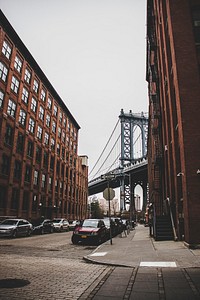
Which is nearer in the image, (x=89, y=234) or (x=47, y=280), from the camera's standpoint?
(x=47, y=280)

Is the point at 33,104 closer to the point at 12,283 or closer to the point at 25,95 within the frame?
the point at 25,95

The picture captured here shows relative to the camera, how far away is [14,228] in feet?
68.9

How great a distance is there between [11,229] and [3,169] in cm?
1019

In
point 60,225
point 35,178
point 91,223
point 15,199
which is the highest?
point 35,178

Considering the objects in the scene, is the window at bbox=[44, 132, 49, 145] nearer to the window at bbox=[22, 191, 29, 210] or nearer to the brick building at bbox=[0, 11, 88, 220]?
the brick building at bbox=[0, 11, 88, 220]

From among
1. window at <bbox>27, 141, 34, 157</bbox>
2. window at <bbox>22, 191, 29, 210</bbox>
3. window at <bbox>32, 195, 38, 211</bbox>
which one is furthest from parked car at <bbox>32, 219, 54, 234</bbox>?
window at <bbox>27, 141, 34, 157</bbox>

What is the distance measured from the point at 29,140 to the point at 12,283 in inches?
1253

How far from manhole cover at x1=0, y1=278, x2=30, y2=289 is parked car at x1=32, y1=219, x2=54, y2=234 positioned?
21.2 metres

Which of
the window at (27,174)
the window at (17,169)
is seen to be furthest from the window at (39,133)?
the window at (17,169)

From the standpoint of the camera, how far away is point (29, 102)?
119 feet

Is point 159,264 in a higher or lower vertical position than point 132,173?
lower

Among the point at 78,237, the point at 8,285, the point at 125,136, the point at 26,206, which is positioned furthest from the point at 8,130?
the point at 125,136

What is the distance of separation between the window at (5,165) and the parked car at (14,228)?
8.21 m

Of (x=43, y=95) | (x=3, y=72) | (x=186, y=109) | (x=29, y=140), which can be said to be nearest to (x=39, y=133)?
(x=29, y=140)
